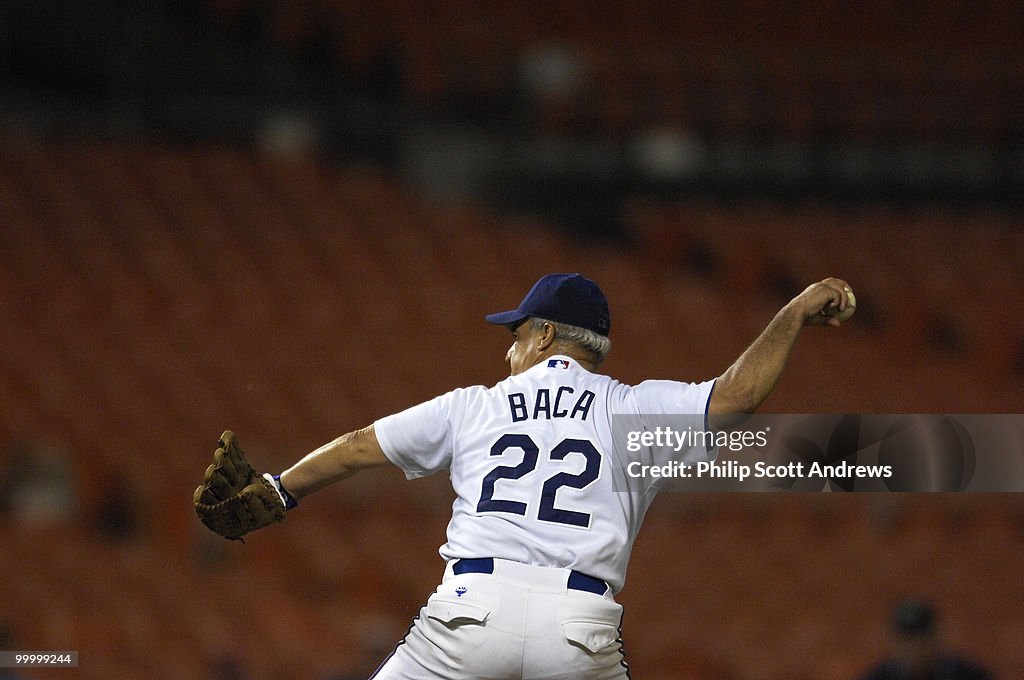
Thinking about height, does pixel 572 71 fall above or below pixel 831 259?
above

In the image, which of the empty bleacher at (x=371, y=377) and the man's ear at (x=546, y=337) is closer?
the man's ear at (x=546, y=337)

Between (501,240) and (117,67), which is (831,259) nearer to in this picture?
(501,240)

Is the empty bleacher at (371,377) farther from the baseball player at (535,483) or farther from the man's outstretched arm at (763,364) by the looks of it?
the man's outstretched arm at (763,364)

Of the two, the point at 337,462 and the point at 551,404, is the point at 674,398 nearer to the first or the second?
the point at 551,404

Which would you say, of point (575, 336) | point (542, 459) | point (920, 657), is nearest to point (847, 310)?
point (575, 336)

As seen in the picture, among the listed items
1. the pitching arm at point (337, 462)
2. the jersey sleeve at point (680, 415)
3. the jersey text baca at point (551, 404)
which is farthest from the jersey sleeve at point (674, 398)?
the pitching arm at point (337, 462)

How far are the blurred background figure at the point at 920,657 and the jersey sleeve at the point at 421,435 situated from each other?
1795 millimetres

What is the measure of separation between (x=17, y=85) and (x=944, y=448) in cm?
915

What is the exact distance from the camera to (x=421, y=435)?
10.5ft

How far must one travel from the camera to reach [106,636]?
5.95 meters

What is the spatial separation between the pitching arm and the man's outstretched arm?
33.9 inches

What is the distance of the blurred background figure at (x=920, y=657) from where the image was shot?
409cm

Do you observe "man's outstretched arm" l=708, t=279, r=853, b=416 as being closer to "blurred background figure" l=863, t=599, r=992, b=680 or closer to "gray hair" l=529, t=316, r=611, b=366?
"gray hair" l=529, t=316, r=611, b=366

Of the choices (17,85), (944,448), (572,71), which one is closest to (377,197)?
(572,71)
